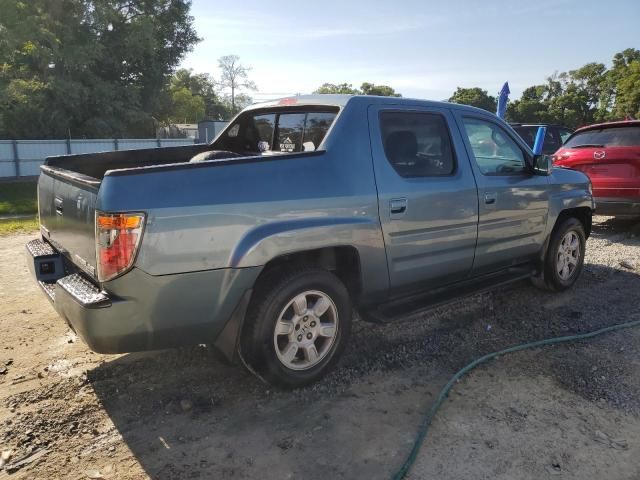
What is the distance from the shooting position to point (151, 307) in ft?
9.09

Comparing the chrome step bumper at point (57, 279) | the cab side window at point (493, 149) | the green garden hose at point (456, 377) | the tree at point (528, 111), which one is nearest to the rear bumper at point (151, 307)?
the chrome step bumper at point (57, 279)

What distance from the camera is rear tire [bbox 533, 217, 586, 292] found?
17.0ft

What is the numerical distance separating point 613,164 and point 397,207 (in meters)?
5.76

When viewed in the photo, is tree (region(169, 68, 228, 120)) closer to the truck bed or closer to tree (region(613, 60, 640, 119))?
tree (region(613, 60, 640, 119))

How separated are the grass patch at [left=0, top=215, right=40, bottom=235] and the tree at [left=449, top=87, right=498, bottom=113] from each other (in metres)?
55.6

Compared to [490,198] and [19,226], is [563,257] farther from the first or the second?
[19,226]

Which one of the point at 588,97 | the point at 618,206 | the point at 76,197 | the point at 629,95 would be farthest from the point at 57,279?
the point at 588,97

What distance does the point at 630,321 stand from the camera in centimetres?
459

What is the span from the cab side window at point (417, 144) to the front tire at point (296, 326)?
3.38 feet

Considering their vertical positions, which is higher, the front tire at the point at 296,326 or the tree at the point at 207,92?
the tree at the point at 207,92

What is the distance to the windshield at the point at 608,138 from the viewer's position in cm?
768

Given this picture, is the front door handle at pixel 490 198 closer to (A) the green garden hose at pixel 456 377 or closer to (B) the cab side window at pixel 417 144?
(B) the cab side window at pixel 417 144

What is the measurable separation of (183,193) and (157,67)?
3102 centimetres

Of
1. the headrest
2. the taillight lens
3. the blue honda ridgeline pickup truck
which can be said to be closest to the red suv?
the blue honda ridgeline pickup truck
